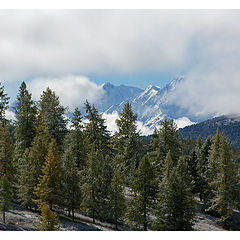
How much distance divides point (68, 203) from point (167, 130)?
1699 centimetres

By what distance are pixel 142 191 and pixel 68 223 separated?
8.05 metres

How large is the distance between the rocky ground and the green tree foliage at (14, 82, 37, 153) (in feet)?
33.4

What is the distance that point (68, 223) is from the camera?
Answer: 26.8m

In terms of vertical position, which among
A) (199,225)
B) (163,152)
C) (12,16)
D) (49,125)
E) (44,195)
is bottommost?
(199,225)

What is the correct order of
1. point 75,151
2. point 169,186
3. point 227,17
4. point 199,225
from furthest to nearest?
point 75,151
point 199,225
point 169,186
point 227,17

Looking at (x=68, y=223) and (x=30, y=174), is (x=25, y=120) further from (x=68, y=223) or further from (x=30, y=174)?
(x=68, y=223)

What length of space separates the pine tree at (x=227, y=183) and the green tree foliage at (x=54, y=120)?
66.2 ft

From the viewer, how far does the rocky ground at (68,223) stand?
22691 mm

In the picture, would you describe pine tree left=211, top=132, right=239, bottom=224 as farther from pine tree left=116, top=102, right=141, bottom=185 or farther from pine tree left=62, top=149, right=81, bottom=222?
pine tree left=62, top=149, right=81, bottom=222

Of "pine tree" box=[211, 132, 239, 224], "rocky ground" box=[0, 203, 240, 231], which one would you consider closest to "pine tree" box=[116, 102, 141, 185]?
"rocky ground" box=[0, 203, 240, 231]

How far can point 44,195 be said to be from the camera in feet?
88.7

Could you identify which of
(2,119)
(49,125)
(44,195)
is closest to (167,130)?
(49,125)

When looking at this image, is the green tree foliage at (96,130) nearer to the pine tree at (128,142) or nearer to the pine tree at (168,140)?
the pine tree at (128,142)
